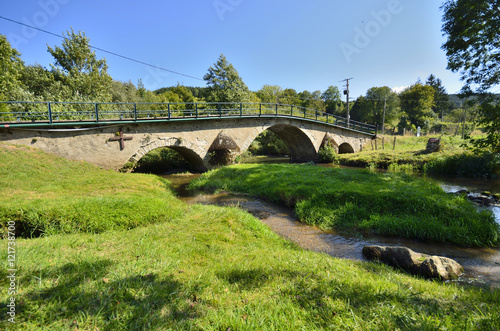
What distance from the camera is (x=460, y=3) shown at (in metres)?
12.0

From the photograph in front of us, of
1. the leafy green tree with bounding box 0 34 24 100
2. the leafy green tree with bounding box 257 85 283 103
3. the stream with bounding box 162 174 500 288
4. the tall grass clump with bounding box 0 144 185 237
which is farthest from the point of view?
the leafy green tree with bounding box 257 85 283 103

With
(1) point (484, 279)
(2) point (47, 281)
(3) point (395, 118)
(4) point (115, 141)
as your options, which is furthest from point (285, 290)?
(3) point (395, 118)

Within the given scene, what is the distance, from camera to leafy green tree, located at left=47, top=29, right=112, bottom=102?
25516 mm

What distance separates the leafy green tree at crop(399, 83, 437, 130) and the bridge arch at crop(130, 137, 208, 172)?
4798 centimetres

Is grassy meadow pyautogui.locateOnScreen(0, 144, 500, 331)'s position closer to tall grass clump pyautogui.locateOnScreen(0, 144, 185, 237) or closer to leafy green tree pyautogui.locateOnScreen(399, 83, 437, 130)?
tall grass clump pyautogui.locateOnScreen(0, 144, 185, 237)

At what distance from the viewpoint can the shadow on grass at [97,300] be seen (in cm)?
226

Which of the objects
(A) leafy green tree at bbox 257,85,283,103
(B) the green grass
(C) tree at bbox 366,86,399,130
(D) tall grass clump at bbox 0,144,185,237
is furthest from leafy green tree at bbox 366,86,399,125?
(D) tall grass clump at bbox 0,144,185,237

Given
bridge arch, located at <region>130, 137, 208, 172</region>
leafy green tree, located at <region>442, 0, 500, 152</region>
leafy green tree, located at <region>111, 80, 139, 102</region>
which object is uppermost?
leafy green tree, located at <region>111, 80, 139, 102</region>

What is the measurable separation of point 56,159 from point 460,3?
67.7 ft

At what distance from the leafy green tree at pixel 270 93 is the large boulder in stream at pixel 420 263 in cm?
5274

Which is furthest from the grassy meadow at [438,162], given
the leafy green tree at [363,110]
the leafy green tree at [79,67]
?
the leafy green tree at [363,110]

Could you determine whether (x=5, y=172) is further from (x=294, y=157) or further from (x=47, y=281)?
(x=294, y=157)

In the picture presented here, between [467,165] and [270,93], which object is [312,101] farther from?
[467,165]

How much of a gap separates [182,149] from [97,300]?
1566cm
